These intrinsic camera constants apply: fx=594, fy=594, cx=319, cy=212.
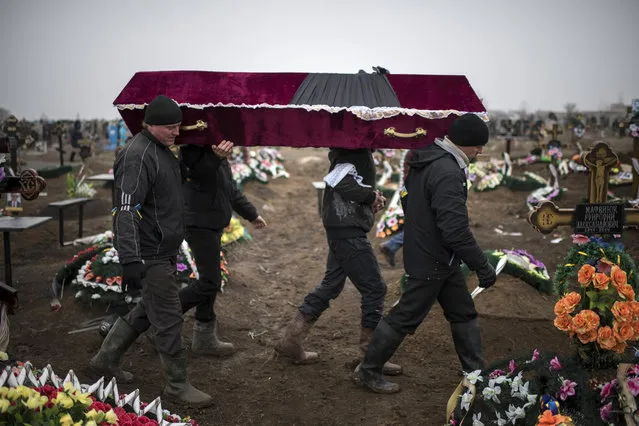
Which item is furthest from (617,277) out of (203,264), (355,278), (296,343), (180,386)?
(203,264)

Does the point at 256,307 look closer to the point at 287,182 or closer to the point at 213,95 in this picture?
the point at 213,95

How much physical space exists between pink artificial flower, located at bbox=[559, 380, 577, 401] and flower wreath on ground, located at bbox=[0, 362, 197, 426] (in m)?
1.86

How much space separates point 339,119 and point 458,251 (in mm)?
1324

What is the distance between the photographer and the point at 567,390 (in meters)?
2.87

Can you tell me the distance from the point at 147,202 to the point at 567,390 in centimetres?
271

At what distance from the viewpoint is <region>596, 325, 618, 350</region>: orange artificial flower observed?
9.69 feet

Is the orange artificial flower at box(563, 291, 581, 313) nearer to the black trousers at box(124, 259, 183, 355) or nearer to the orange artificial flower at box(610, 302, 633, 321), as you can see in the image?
the orange artificial flower at box(610, 302, 633, 321)

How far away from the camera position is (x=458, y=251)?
3.76 meters

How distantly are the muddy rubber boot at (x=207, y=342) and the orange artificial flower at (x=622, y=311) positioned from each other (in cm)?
Answer: 315

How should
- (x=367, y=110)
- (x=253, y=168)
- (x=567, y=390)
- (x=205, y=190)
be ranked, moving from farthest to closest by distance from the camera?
(x=253, y=168), (x=205, y=190), (x=367, y=110), (x=567, y=390)

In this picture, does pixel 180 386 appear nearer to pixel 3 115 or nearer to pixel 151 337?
pixel 151 337

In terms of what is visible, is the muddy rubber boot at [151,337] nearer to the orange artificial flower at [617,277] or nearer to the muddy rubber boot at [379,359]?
the muddy rubber boot at [379,359]

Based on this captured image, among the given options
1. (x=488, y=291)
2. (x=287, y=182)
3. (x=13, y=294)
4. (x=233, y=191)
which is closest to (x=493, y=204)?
(x=287, y=182)

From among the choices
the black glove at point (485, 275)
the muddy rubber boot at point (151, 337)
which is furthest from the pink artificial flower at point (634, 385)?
the muddy rubber boot at point (151, 337)
